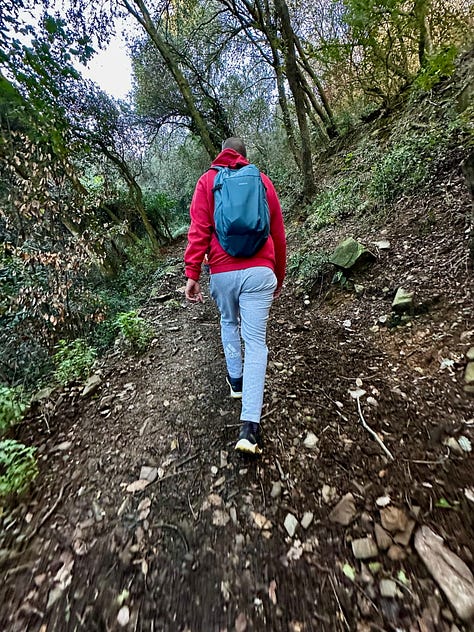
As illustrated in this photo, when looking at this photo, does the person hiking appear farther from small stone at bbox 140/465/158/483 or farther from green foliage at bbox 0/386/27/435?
green foliage at bbox 0/386/27/435

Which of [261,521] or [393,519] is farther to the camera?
[261,521]

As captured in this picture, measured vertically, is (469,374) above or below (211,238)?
below

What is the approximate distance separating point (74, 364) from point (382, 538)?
136 inches

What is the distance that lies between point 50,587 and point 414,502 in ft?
6.30

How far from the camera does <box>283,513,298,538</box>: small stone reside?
5.29ft

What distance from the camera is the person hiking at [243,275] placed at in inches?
78.7

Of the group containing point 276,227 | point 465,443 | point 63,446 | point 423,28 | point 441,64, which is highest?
point 423,28

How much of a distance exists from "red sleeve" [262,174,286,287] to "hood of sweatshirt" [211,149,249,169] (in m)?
0.21

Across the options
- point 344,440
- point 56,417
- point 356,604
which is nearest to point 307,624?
point 356,604

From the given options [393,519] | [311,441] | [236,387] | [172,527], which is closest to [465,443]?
[393,519]

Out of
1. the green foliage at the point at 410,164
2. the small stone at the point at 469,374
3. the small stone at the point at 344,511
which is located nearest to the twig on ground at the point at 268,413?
the small stone at the point at 344,511

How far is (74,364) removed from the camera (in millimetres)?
3615

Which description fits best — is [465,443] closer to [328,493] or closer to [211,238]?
[328,493]

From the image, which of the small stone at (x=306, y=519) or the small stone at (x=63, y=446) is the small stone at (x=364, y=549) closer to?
the small stone at (x=306, y=519)
